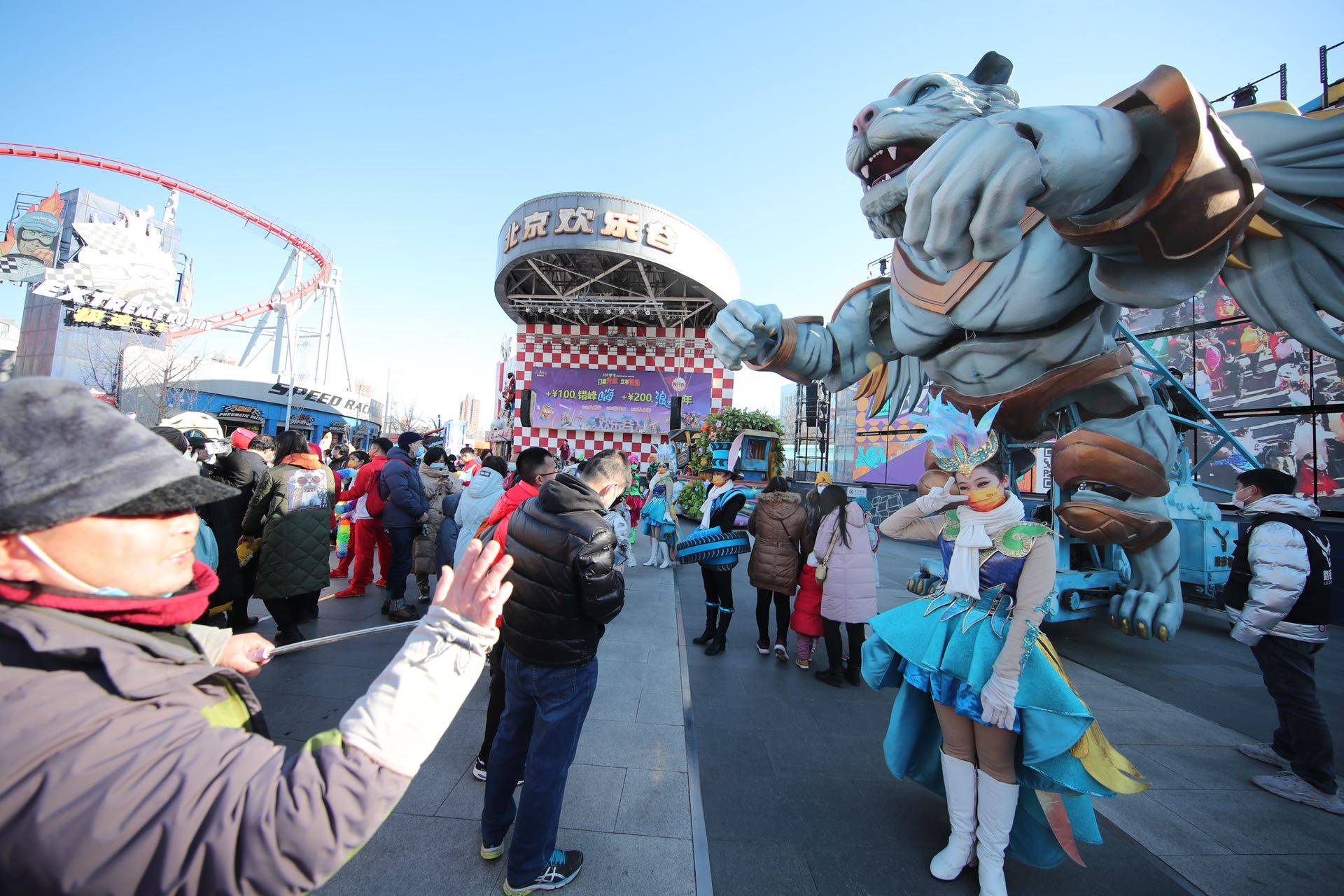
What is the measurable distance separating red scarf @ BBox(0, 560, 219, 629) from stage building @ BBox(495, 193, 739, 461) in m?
11.4

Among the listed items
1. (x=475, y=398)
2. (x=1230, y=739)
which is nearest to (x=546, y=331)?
(x=1230, y=739)

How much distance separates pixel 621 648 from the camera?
3.71m

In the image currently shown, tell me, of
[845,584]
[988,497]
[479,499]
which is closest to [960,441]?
[988,497]

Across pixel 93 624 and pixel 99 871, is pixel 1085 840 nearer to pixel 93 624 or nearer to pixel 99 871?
pixel 99 871

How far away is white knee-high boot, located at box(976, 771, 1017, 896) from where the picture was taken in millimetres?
1661

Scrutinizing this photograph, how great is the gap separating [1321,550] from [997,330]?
168cm

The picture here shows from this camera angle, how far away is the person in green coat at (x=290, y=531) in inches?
131

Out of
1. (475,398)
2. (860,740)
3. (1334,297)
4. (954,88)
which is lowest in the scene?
(860,740)

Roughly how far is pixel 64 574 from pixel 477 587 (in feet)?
1.65

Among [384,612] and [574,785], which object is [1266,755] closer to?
[574,785]

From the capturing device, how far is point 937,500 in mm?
2037

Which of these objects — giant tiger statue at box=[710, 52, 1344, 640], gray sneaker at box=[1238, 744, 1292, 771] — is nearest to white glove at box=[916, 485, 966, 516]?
giant tiger statue at box=[710, 52, 1344, 640]

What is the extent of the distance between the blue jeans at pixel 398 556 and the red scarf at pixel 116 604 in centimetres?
367

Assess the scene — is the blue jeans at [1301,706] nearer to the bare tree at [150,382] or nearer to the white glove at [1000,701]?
the white glove at [1000,701]
